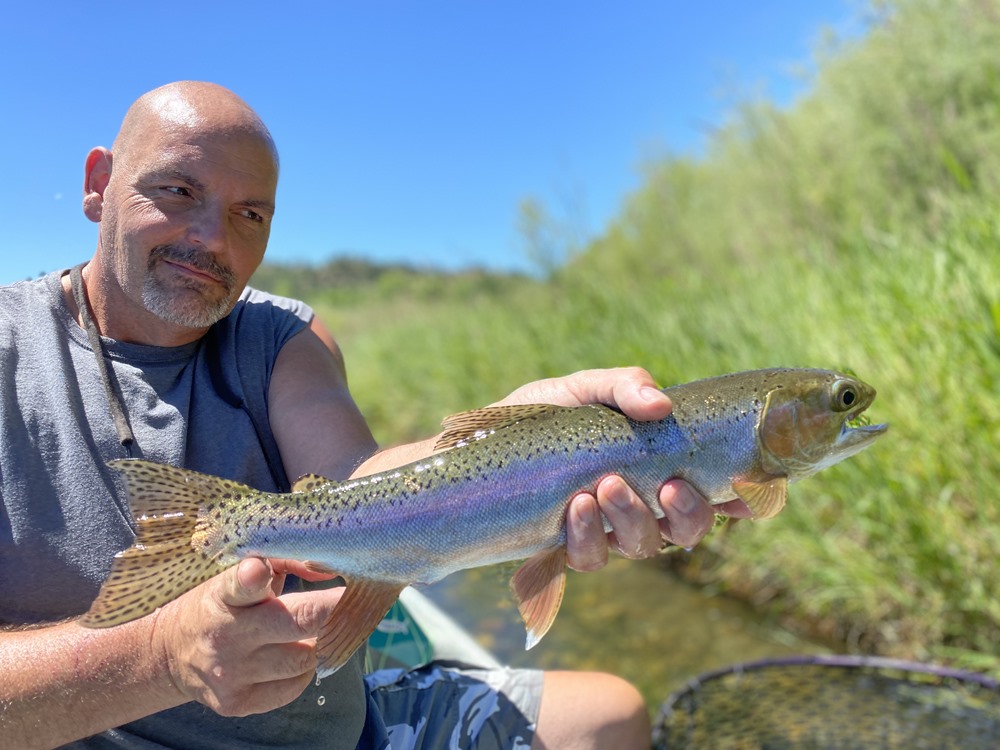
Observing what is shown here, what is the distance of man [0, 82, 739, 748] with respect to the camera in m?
2.13

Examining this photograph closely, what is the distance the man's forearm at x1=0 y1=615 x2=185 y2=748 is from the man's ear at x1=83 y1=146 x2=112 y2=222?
5.78 ft

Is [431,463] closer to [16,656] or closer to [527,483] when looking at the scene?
[527,483]

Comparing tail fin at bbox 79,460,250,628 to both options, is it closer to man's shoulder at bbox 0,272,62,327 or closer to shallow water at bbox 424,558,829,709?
man's shoulder at bbox 0,272,62,327

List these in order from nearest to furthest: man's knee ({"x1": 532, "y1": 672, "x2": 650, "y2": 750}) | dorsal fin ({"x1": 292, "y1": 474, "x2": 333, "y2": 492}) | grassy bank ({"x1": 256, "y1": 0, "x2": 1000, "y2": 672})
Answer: dorsal fin ({"x1": 292, "y1": 474, "x2": 333, "y2": 492}) < man's knee ({"x1": 532, "y1": 672, "x2": 650, "y2": 750}) < grassy bank ({"x1": 256, "y1": 0, "x2": 1000, "y2": 672})

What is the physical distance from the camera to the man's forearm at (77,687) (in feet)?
6.96

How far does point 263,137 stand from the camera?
2984mm

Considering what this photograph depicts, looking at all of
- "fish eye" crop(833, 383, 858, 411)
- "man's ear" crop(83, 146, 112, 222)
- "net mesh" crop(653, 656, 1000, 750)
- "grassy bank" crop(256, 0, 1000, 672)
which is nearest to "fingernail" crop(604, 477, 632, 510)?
"fish eye" crop(833, 383, 858, 411)

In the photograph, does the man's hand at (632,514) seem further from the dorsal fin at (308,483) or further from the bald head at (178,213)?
the bald head at (178,213)

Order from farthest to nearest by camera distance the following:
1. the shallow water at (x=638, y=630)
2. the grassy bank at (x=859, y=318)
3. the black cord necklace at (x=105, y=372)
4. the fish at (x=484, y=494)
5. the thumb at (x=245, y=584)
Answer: the shallow water at (x=638, y=630) → the grassy bank at (x=859, y=318) → the black cord necklace at (x=105, y=372) → the fish at (x=484, y=494) → the thumb at (x=245, y=584)

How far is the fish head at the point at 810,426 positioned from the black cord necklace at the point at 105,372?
2.17 meters

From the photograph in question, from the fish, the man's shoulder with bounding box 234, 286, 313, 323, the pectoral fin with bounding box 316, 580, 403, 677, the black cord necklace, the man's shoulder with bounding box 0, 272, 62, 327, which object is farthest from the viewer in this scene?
the man's shoulder with bounding box 234, 286, 313, 323

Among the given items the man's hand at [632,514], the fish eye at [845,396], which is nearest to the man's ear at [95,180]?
the man's hand at [632,514]

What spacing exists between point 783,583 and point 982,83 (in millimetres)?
6842

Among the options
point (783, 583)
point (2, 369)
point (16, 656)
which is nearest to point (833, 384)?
point (16, 656)
